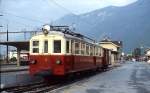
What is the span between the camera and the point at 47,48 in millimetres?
26562

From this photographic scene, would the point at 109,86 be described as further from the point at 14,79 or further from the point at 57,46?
the point at 14,79

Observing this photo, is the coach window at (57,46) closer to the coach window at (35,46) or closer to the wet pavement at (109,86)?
→ the coach window at (35,46)

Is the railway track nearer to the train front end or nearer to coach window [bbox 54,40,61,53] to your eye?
the train front end

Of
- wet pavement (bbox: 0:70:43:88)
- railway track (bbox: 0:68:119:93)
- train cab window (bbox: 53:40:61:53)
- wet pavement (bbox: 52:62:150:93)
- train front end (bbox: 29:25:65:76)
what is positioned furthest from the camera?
train cab window (bbox: 53:40:61:53)

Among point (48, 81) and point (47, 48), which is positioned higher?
point (47, 48)

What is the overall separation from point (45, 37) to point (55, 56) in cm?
142

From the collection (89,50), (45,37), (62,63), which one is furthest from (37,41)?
(89,50)

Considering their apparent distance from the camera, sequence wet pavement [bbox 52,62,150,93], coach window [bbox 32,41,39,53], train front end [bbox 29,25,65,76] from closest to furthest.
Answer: wet pavement [bbox 52,62,150,93] < train front end [bbox 29,25,65,76] < coach window [bbox 32,41,39,53]

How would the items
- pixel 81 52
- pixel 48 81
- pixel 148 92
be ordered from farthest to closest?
pixel 81 52, pixel 48 81, pixel 148 92

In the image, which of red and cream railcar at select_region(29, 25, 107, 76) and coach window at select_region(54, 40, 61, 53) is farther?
coach window at select_region(54, 40, 61, 53)

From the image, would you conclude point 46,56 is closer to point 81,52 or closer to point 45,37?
point 45,37

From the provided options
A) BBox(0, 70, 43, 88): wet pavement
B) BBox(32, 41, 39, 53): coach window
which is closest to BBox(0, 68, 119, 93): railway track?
BBox(0, 70, 43, 88): wet pavement

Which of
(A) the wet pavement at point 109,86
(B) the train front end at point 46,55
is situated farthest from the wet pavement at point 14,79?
(A) the wet pavement at point 109,86

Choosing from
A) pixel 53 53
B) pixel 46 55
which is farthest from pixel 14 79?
pixel 53 53
